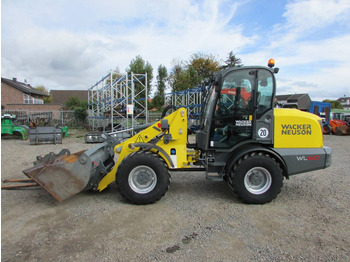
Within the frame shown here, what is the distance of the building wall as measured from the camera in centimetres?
3647

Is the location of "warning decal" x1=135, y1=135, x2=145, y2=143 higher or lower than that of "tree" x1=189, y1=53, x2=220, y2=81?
lower

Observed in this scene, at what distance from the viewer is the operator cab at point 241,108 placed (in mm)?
4379

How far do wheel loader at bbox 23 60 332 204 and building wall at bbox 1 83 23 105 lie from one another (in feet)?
133

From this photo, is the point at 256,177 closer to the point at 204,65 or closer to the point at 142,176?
the point at 142,176

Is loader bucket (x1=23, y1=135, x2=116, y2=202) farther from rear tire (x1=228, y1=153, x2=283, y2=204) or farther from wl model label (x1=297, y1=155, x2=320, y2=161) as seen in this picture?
wl model label (x1=297, y1=155, x2=320, y2=161)

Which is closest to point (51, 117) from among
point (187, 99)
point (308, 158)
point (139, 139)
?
point (187, 99)

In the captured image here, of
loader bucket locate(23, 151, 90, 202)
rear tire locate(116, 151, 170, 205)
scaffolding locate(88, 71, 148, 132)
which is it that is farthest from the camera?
scaffolding locate(88, 71, 148, 132)

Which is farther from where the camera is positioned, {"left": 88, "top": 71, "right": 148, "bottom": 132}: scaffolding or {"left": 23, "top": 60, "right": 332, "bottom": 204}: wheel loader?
{"left": 88, "top": 71, "right": 148, "bottom": 132}: scaffolding

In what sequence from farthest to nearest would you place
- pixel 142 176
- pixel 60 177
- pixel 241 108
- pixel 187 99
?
pixel 187 99, pixel 241 108, pixel 142 176, pixel 60 177

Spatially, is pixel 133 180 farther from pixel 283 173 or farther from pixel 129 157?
pixel 283 173

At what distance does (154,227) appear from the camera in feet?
11.8

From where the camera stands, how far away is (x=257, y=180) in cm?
443

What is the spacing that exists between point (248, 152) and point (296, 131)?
103 cm

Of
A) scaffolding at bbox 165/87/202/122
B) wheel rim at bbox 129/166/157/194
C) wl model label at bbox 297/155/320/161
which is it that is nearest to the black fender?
wl model label at bbox 297/155/320/161
